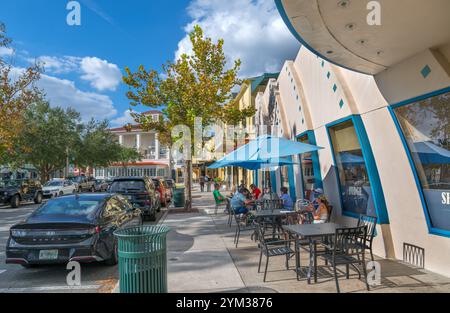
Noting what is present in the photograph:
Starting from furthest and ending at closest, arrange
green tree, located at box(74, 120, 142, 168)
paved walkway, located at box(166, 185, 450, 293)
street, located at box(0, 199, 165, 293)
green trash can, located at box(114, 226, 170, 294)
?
1. green tree, located at box(74, 120, 142, 168)
2. street, located at box(0, 199, 165, 293)
3. paved walkway, located at box(166, 185, 450, 293)
4. green trash can, located at box(114, 226, 170, 294)

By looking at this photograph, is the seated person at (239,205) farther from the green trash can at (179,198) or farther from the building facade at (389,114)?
the green trash can at (179,198)

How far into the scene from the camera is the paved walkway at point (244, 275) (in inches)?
201

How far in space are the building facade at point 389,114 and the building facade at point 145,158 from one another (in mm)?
54134

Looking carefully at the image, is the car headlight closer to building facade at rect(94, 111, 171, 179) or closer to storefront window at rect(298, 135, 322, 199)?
storefront window at rect(298, 135, 322, 199)

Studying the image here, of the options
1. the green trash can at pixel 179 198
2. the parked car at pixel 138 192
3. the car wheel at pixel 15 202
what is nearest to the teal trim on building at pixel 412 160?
the parked car at pixel 138 192

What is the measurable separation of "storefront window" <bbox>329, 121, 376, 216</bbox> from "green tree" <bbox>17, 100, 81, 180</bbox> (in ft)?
77.7

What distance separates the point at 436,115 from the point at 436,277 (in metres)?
2.75

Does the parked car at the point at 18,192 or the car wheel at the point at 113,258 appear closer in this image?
the car wheel at the point at 113,258

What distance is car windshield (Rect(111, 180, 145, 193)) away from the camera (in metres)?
12.8

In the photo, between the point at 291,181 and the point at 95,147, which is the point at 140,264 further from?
the point at 95,147

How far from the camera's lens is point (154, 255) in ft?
13.8

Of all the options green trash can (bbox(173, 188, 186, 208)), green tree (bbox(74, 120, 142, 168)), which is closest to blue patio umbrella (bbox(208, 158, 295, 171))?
green trash can (bbox(173, 188, 186, 208))

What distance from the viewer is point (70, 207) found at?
6605mm
